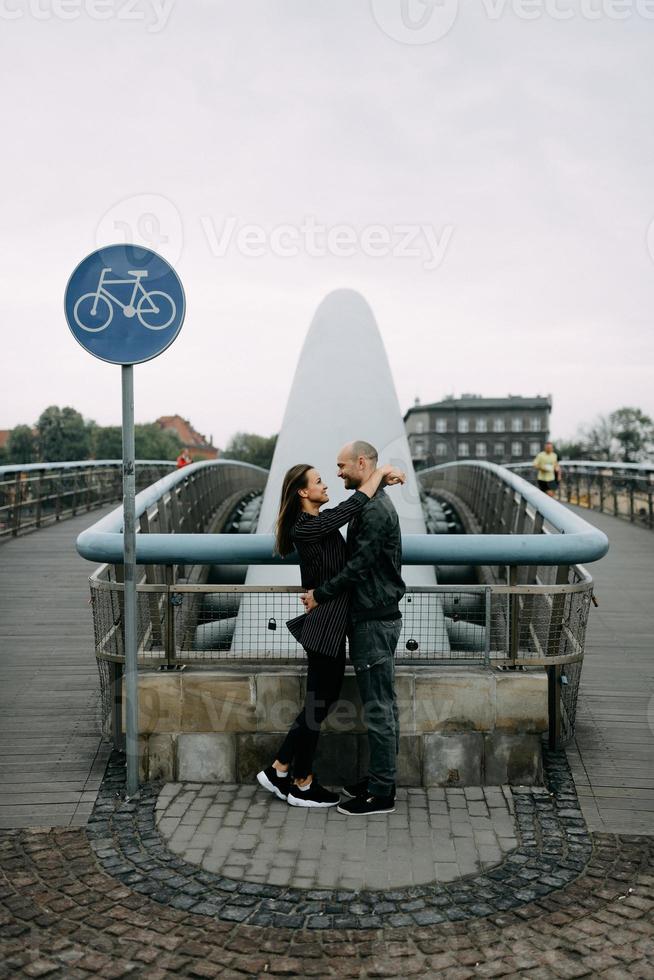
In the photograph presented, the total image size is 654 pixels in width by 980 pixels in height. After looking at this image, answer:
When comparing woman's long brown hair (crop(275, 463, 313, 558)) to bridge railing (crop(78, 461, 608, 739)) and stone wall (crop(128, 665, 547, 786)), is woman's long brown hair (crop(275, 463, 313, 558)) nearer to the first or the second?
bridge railing (crop(78, 461, 608, 739))

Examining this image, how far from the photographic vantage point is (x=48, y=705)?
5.41 m

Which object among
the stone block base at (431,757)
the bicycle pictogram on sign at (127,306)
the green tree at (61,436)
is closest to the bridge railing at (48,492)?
the bicycle pictogram on sign at (127,306)

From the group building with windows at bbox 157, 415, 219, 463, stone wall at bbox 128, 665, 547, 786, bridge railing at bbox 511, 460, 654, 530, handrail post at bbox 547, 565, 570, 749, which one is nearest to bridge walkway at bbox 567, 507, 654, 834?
handrail post at bbox 547, 565, 570, 749

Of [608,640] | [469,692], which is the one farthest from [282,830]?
[608,640]

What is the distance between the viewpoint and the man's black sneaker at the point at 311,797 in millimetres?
4137

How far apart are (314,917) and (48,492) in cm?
1302

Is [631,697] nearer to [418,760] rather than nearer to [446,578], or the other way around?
[418,760]

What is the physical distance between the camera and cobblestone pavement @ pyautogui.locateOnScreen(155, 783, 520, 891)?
3549mm

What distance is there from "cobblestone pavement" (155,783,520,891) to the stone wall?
102 mm

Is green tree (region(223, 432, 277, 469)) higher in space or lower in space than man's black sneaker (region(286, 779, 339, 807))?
higher

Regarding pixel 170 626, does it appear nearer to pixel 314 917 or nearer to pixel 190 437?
pixel 314 917

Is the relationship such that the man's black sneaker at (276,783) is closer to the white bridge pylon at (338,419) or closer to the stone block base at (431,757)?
the stone block base at (431,757)

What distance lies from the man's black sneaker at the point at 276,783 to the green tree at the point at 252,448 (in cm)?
11327

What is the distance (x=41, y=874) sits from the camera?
11.6 feet
